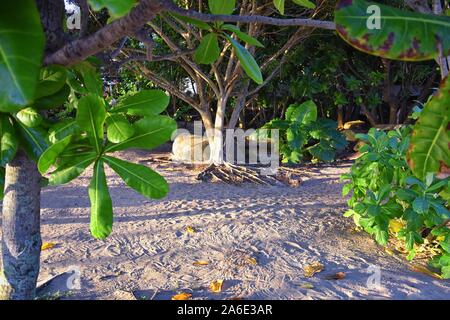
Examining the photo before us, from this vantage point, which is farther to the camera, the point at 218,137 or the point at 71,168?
the point at 218,137

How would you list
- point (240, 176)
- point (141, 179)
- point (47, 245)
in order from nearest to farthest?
point (141, 179) → point (47, 245) → point (240, 176)

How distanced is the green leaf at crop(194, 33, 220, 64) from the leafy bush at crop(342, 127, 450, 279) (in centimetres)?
162

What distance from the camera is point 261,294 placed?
7.92 ft

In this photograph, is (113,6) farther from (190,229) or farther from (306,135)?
(306,135)

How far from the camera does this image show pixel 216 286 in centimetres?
249

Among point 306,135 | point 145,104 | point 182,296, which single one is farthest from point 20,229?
point 306,135

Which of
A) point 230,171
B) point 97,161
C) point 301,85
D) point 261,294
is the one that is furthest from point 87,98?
point 301,85

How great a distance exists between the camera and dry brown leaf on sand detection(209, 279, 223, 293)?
8.03 feet

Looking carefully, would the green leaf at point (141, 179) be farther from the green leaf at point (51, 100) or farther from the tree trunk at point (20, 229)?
the tree trunk at point (20, 229)

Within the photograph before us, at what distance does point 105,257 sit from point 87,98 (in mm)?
2202

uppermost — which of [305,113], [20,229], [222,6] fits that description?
[222,6]

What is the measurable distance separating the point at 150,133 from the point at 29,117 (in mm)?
309

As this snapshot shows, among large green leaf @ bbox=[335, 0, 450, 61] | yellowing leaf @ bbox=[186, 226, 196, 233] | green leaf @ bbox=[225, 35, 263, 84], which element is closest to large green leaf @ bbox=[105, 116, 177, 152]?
green leaf @ bbox=[225, 35, 263, 84]

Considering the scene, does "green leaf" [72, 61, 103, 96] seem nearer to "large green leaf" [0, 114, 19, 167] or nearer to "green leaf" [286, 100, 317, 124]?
"large green leaf" [0, 114, 19, 167]
